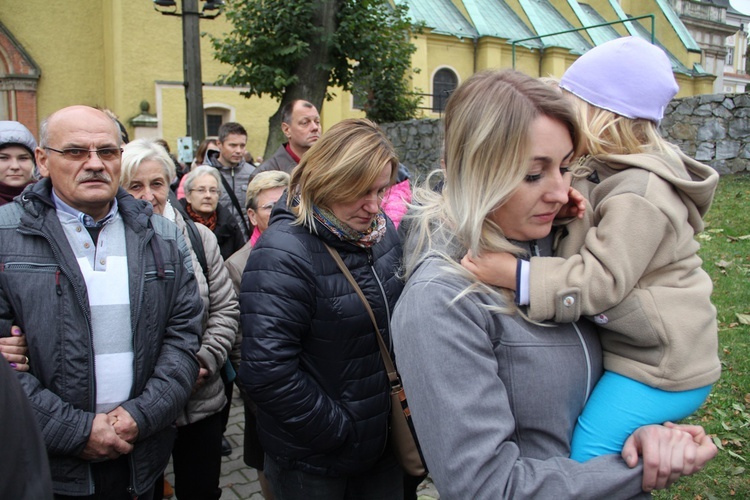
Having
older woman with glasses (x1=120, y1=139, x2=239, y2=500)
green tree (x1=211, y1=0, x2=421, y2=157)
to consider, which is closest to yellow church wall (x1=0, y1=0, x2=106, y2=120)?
green tree (x1=211, y1=0, x2=421, y2=157)

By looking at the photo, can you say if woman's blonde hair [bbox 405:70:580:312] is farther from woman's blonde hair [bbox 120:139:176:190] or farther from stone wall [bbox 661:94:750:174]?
stone wall [bbox 661:94:750:174]

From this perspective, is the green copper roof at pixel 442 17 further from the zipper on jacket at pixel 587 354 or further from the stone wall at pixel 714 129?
the zipper on jacket at pixel 587 354

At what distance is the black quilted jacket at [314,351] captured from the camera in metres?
2.24

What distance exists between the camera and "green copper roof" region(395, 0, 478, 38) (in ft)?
78.9

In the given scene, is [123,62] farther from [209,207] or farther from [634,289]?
[634,289]

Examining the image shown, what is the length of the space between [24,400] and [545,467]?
120 centimetres

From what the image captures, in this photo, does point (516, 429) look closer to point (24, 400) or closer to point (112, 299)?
point (24, 400)

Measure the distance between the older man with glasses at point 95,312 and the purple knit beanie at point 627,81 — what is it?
6.06 feet

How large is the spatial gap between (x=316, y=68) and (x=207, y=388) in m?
9.12

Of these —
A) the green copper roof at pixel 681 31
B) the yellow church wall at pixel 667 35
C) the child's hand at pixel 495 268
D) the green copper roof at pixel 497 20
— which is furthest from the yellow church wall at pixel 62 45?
the green copper roof at pixel 681 31

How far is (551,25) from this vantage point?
28.3 metres

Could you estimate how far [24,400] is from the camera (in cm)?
137

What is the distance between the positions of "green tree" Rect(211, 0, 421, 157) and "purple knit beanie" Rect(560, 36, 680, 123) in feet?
31.6

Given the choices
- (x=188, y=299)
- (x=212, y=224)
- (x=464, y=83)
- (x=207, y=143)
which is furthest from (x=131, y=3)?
(x=464, y=83)
